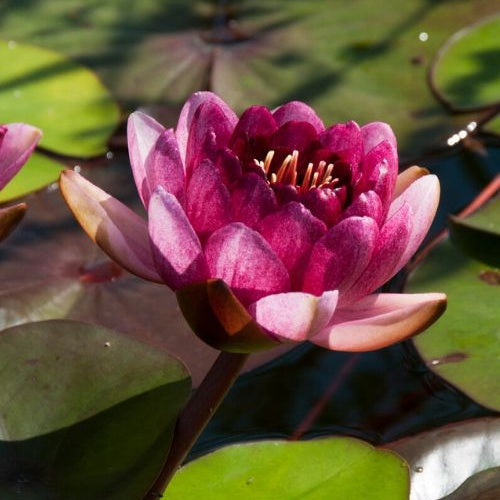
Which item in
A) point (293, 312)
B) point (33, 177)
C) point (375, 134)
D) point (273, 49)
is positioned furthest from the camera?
point (273, 49)

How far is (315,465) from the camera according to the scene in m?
1.11

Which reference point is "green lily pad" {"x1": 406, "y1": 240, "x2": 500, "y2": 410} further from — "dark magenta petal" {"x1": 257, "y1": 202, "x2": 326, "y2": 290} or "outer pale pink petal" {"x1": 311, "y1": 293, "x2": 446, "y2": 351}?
"dark magenta petal" {"x1": 257, "y1": 202, "x2": 326, "y2": 290}

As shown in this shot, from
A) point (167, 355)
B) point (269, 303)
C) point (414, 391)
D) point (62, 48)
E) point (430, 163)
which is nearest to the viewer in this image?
point (269, 303)

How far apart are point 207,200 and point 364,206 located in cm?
Result: 15

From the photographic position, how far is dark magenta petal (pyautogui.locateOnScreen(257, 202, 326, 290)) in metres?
0.91

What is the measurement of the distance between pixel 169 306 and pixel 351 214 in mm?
606

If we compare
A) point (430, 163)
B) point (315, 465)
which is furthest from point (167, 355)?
point (430, 163)

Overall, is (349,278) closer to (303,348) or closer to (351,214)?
(351,214)

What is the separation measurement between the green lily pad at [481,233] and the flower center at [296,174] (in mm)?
589

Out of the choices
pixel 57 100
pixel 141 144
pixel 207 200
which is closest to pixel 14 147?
pixel 141 144

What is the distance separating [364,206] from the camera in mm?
923

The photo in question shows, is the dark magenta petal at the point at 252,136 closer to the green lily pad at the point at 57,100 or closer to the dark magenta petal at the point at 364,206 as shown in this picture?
the dark magenta petal at the point at 364,206

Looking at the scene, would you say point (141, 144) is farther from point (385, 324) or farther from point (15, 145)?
point (385, 324)

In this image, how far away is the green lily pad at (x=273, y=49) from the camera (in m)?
2.00
